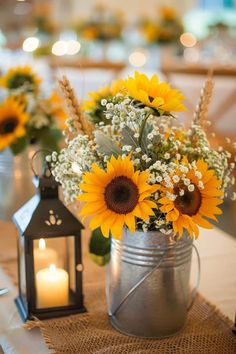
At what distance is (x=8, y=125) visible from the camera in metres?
1.12

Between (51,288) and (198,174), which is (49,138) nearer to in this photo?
(51,288)

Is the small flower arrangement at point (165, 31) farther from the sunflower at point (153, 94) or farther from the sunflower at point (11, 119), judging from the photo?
the sunflower at point (153, 94)

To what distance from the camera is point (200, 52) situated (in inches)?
243

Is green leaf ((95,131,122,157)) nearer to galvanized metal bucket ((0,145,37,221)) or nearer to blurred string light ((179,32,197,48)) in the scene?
galvanized metal bucket ((0,145,37,221))

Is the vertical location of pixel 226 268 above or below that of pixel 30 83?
below

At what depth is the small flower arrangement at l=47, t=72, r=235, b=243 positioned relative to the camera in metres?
0.63

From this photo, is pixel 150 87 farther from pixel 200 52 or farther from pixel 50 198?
pixel 200 52

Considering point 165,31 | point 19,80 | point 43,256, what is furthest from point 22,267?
point 165,31

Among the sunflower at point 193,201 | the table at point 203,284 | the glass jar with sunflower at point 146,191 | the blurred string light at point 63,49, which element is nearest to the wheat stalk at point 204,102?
the glass jar with sunflower at point 146,191

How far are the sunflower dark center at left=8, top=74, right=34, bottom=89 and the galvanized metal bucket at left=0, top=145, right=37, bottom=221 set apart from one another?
0.22 meters

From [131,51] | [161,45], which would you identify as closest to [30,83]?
[161,45]

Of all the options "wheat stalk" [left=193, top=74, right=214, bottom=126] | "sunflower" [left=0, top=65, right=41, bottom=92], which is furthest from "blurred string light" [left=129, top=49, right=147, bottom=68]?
"wheat stalk" [left=193, top=74, right=214, bottom=126]

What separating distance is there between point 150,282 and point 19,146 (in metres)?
0.55

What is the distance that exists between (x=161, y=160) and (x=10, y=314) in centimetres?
35
